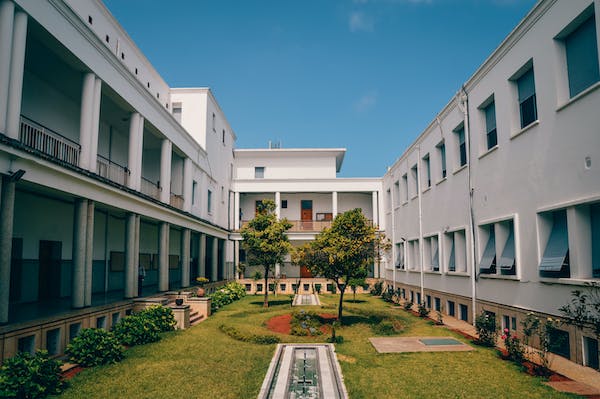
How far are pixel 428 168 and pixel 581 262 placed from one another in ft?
43.8

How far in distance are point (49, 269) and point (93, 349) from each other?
720 cm

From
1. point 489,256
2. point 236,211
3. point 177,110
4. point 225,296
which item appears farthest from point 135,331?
point 236,211

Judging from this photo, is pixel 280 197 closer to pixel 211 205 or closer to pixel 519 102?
pixel 211 205

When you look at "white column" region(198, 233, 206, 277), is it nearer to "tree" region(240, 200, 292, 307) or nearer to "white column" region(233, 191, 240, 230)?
"tree" region(240, 200, 292, 307)

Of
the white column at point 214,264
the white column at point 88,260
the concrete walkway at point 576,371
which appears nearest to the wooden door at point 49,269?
the white column at point 88,260

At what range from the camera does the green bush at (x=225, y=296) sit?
21636mm

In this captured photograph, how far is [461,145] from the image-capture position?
1789cm

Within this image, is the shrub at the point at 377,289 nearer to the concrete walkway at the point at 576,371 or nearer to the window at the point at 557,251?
the window at the point at 557,251

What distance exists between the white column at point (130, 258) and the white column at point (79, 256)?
11.0 feet

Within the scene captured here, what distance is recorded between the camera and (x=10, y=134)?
8.98 metres

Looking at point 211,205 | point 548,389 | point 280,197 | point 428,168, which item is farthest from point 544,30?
point 280,197

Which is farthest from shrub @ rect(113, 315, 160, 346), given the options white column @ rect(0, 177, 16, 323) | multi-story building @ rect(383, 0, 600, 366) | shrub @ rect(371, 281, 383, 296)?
shrub @ rect(371, 281, 383, 296)

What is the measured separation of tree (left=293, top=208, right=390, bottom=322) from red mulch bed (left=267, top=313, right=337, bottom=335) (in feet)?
3.63

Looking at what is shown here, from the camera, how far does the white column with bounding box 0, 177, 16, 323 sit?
862 cm
